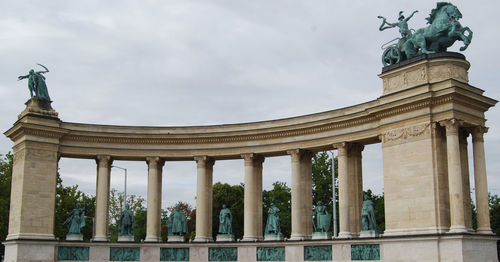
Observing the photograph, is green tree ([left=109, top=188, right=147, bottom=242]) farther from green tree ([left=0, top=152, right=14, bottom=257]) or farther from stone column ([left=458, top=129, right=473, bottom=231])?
stone column ([left=458, top=129, right=473, bottom=231])

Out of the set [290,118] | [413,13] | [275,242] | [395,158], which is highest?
[413,13]

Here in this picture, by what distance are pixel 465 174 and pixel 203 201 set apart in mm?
22185

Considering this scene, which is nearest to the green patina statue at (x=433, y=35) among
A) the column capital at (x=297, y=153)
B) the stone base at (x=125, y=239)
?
the column capital at (x=297, y=153)

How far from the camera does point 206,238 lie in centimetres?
5181

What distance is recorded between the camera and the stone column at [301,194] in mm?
49062

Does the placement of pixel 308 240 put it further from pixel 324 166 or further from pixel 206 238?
pixel 324 166

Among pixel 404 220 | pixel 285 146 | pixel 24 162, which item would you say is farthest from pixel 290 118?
pixel 24 162

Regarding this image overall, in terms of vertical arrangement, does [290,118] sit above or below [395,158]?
above

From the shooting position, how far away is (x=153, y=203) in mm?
52719

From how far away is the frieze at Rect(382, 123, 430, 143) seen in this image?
40594mm

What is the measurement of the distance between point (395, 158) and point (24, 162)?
2952 cm

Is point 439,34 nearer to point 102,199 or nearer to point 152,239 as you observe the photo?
point 152,239

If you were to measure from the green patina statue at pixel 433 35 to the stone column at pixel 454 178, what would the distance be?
621 centimetres

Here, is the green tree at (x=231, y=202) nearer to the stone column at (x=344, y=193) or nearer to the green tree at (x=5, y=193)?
the green tree at (x=5, y=193)
